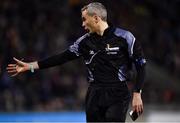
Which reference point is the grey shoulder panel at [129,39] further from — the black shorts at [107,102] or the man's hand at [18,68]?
the man's hand at [18,68]

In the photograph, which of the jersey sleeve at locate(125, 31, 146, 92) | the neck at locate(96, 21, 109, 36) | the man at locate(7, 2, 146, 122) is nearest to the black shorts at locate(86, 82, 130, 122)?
the man at locate(7, 2, 146, 122)

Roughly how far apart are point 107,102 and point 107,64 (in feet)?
1.42

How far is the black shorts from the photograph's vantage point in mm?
8055

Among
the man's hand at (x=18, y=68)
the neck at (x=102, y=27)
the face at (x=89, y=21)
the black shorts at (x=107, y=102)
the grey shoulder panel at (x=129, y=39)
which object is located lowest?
the black shorts at (x=107, y=102)

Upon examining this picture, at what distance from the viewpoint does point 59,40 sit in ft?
53.7

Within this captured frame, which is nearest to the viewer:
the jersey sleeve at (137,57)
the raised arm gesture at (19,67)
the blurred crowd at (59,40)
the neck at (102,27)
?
the jersey sleeve at (137,57)

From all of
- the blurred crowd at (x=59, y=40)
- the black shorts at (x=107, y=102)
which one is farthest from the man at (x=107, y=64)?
the blurred crowd at (x=59, y=40)

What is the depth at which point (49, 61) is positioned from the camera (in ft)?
27.5

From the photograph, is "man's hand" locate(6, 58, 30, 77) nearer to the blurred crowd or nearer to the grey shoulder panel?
the grey shoulder panel

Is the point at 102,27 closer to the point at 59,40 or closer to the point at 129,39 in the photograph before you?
the point at 129,39

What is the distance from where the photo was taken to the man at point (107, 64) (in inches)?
315

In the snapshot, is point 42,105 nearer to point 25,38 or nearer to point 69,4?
point 25,38

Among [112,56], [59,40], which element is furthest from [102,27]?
[59,40]

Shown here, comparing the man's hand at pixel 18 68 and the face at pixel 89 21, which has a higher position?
the face at pixel 89 21
